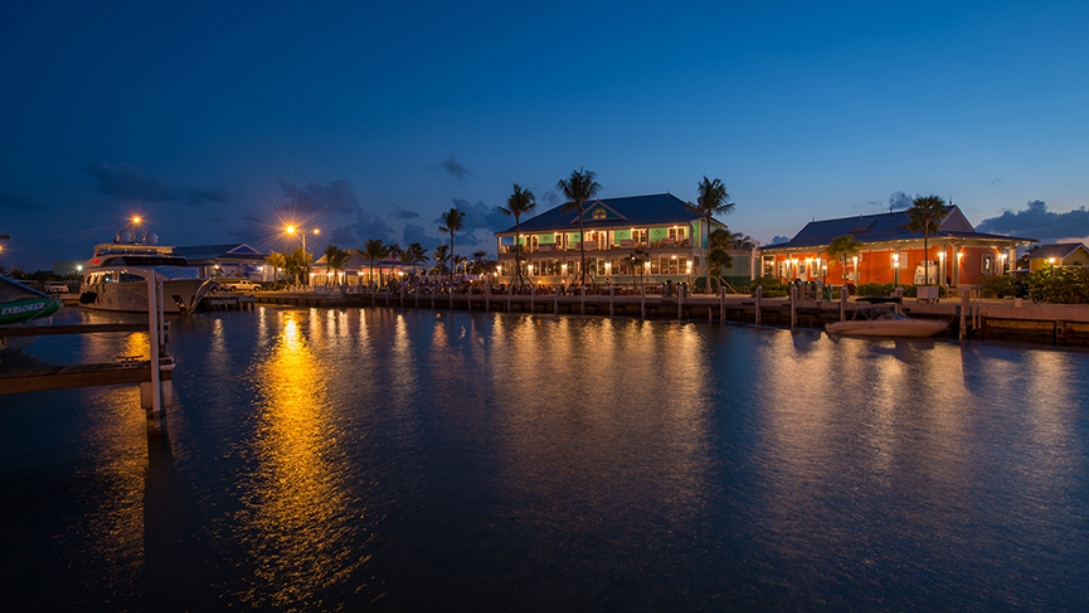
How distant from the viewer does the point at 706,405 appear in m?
12.9

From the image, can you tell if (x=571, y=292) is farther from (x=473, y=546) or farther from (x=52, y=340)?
(x=473, y=546)

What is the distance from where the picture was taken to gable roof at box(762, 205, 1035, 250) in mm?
41562

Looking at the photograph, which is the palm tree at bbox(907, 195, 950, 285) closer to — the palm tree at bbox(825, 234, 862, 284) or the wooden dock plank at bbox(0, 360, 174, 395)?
the palm tree at bbox(825, 234, 862, 284)

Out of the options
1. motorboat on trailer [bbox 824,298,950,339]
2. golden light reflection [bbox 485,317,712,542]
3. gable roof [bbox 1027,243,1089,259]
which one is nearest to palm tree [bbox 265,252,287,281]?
golden light reflection [bbox 485,317,712,542]

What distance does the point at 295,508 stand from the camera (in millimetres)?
7105

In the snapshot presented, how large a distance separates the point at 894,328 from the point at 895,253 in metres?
19.8

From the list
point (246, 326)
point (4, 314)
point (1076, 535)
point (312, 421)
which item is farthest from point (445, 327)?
point (1076, 535)

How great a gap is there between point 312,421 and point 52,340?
79.8 ft

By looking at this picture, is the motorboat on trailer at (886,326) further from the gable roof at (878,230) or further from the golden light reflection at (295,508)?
the golden light reflection at (295,508)

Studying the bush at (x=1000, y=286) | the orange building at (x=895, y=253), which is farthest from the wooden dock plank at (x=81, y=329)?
the bush at (x=1000, y=286)

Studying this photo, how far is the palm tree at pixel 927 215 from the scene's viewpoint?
38406 millimetres

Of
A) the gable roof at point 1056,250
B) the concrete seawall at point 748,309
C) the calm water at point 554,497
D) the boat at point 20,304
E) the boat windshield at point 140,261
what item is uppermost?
the boat windshield at point 140,261

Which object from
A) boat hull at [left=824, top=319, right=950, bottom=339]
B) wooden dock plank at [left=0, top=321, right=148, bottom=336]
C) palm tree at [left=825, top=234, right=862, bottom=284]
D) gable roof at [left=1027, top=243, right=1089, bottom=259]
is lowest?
boat hull at [left=824, top=319, right=950, bottom=339]

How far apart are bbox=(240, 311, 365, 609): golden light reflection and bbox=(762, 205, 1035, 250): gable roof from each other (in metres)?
42.9
